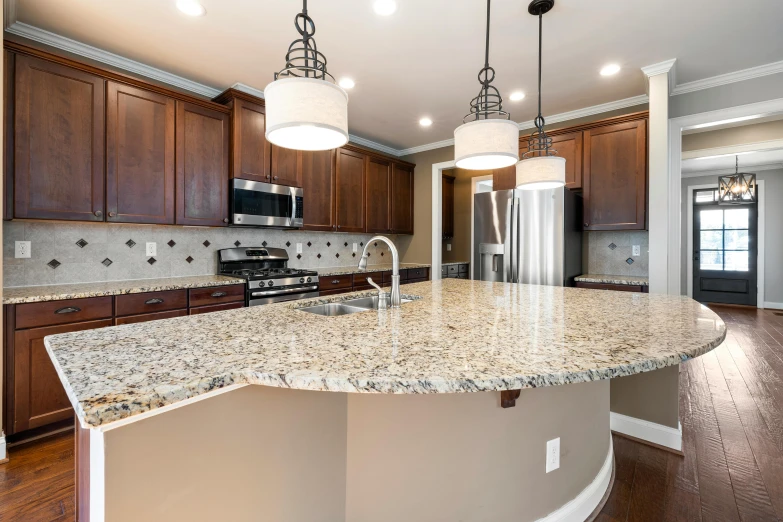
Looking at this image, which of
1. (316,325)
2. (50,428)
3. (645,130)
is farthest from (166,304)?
(645,130)

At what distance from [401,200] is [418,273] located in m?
1.01

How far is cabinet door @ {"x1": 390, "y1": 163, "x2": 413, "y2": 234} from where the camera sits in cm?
502

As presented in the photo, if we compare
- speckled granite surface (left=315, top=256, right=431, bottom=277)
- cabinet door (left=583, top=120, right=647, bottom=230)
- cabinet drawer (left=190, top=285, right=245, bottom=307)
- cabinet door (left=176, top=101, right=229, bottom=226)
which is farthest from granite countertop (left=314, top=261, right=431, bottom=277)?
cabinet door (left=583, top=120, right=647, bottom=230)

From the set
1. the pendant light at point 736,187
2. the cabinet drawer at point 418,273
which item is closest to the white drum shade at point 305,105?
the cabinet drawer at point 418,273

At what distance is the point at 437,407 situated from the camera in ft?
4.17

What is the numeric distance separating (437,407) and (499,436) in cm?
28

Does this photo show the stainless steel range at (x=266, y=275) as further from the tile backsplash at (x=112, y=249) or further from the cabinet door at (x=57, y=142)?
the cabinet door at (x=57, y=142)

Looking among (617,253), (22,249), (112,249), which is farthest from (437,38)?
(22,249)

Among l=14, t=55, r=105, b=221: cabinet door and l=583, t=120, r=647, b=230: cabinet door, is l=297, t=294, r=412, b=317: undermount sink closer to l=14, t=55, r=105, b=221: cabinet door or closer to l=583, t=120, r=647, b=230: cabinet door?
l=14, t=55, r=105, b=221: cabinet door

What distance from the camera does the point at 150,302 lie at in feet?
8.45

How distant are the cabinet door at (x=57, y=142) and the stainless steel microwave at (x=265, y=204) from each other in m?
0.95

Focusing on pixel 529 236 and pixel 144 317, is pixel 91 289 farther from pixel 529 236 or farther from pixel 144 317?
pixel 529 236

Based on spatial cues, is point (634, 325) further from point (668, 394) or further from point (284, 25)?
point (284, 25)

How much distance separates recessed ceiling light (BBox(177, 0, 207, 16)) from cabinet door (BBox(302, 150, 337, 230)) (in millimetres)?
1633
